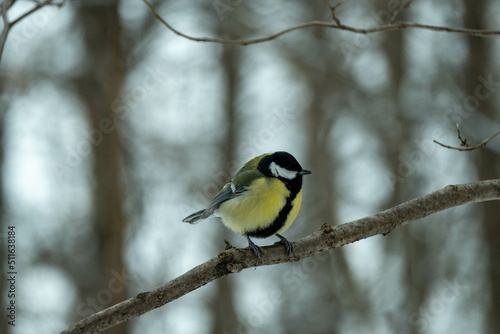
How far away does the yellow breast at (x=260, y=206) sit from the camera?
3.00 m

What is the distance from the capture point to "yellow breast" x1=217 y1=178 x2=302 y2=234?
3.00 meters

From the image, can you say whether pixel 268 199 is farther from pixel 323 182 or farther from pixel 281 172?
pixel 323 182

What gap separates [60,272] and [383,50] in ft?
19.1

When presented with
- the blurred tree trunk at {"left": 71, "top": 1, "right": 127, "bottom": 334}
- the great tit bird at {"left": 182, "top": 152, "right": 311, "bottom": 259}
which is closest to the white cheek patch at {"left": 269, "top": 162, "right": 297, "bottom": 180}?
the great tit bird at {"left": 182, "top": 152, "right": 311, "bottom": 259}

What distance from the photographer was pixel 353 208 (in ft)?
22.8

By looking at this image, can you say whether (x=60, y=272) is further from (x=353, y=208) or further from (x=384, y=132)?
(x=384, y=132)

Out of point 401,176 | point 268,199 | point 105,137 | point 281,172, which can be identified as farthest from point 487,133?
point 105,137

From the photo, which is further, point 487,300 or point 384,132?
point 384,132

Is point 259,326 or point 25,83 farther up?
point 25,83

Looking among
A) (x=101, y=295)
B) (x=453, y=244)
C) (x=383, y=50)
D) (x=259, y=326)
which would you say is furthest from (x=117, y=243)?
(x=383, y=50)

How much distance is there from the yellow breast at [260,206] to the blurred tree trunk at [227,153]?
364cm

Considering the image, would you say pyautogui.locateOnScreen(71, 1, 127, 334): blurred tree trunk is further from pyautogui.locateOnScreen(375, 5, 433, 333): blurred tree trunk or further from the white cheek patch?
pyautogui.locateOnScreen(375, 5, 433, 333): blurred tree trunk

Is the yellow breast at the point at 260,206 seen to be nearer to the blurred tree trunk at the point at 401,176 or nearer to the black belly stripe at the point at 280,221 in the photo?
the black belly stripe at the point at 280,221

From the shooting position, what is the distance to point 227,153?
722cm
